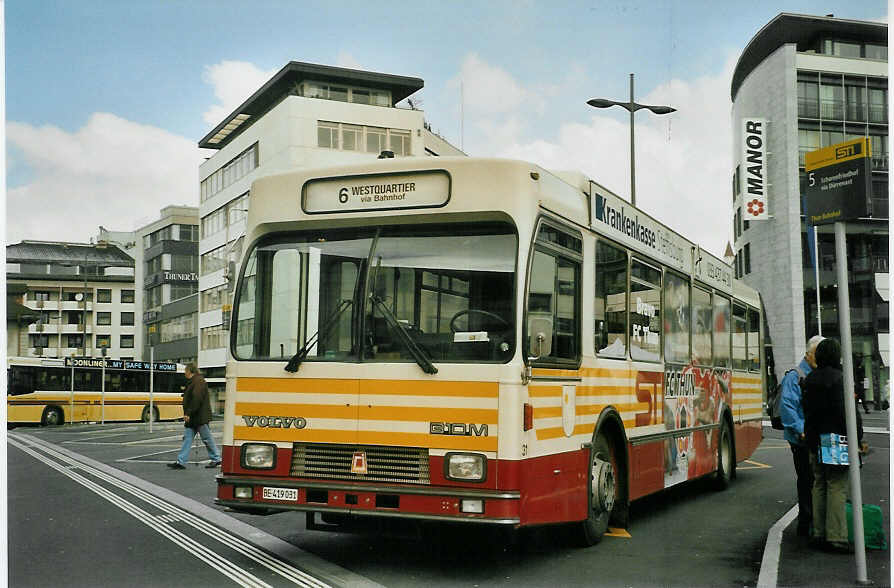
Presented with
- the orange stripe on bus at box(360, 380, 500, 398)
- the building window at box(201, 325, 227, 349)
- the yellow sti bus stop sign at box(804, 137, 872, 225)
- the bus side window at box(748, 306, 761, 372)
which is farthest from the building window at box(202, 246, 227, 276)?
the yellow sti bus stop sign at box(804, 137, 872, 225)

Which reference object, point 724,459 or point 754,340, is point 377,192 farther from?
point 754,340

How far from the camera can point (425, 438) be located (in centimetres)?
762

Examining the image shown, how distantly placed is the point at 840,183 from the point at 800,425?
110 inches

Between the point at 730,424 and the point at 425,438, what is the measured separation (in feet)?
27.9

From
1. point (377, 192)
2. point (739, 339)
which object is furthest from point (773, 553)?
point (739, 339)

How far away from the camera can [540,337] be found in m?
7.89

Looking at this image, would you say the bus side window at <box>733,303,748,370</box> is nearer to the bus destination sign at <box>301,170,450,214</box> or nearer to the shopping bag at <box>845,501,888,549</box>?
the shopping bag at <box>845,501,888,549</box>

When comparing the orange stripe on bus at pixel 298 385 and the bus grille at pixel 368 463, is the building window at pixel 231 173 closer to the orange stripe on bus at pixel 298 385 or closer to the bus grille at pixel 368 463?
the orange stripe on bus at pixel 298 385

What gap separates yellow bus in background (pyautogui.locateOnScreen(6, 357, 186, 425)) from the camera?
4441cm

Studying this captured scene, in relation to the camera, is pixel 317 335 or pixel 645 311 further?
pixel 645 311

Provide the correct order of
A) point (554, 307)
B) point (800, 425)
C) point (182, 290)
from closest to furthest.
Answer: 1. point (554, 307)
2. point (800, 425)
3. point (182, 290)

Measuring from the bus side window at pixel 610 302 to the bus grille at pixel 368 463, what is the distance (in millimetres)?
2239

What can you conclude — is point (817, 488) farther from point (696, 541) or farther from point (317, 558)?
point (317, 558)

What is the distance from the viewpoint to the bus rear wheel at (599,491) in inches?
355
